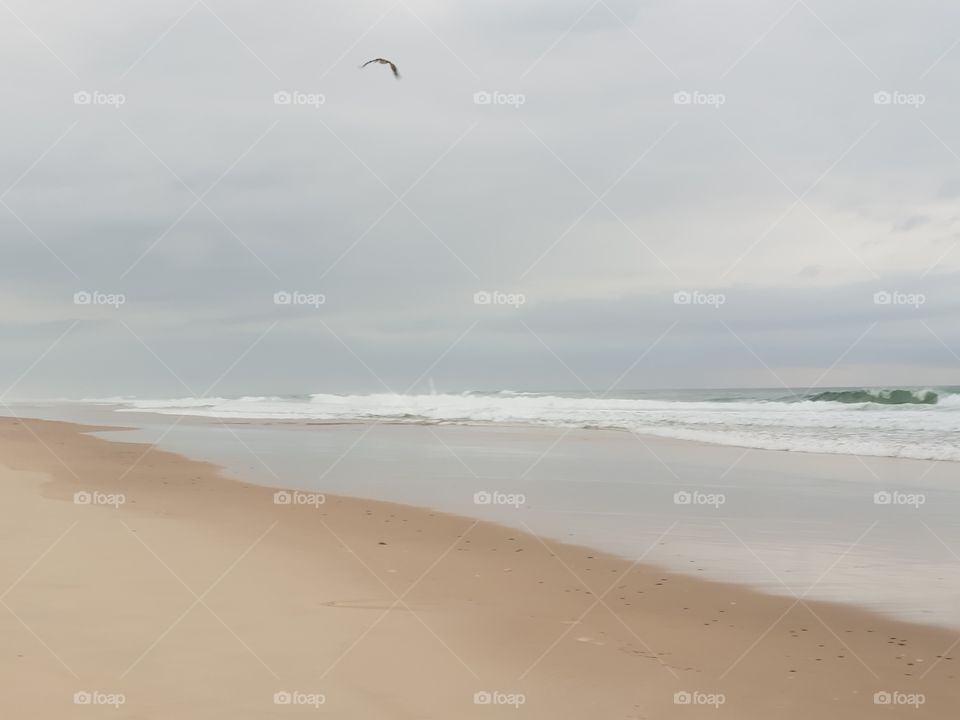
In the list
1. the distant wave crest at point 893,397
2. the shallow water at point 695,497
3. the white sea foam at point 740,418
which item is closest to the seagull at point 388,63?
the shallow water at point 695,497

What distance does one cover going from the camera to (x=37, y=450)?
18.1 metres

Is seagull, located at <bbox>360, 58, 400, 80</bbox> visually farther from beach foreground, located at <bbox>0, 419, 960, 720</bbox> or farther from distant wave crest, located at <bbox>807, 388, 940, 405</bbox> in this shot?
distant wave crest, located at <bbox>807, 388, 940, 405</bbox>

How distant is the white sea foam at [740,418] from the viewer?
1925cm

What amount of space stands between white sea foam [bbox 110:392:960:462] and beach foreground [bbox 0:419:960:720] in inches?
484

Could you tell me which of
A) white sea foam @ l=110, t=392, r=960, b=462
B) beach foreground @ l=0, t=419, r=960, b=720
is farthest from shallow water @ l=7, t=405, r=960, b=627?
white sea foam @ l=110, t=392, r=960, b=462

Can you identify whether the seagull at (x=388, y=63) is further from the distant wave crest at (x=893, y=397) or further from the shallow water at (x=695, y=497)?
the distant wave crest at (x=893, y=397)

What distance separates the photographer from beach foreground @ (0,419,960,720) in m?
4.59

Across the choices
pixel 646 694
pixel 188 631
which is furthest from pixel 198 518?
pixel 646 694

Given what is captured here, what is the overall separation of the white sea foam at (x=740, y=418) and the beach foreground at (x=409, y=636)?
40.4ft

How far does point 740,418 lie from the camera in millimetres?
27297

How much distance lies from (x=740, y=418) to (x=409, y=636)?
23.4m

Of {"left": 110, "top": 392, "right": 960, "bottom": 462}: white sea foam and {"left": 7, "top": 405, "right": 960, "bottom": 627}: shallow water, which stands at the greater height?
{"left": 110, "top": 392, "right": 960, "bottom": 462}: white sea foam

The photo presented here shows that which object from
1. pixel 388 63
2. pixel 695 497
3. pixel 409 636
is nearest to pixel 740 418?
pixel 695 497

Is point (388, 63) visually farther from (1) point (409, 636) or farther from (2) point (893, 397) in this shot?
(2) point (893, 397)
